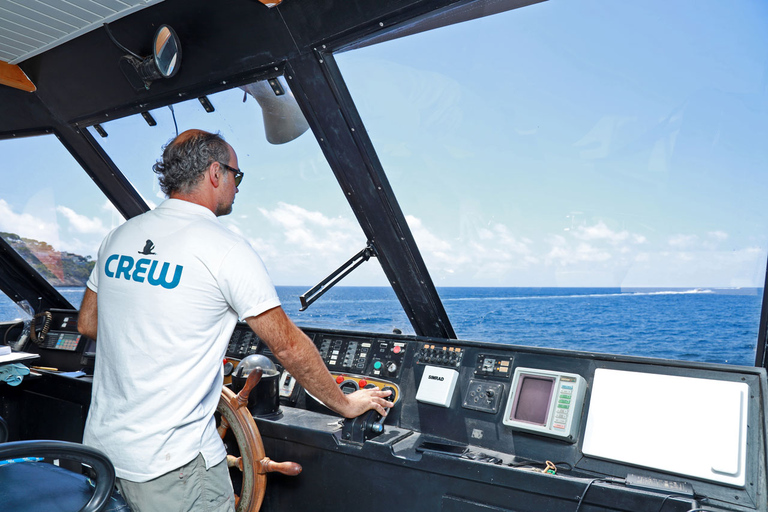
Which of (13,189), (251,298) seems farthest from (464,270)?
(13,189)

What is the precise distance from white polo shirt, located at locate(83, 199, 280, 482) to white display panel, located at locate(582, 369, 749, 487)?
3.60 ft

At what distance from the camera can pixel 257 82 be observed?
2.20m

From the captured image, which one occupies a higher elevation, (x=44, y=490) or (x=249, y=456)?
(x=249, y=456)

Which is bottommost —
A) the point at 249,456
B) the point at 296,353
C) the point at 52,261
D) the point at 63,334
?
the point at 249,456

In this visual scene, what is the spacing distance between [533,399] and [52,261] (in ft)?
11.2

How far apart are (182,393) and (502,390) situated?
110 cm

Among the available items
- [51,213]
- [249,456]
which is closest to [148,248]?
[249,456]

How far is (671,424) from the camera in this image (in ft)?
5.06

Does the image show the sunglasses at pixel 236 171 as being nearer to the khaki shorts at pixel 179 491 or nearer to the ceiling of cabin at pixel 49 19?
the khaki shorts at pixel 179 491

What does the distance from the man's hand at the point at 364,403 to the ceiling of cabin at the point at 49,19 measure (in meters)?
1.69

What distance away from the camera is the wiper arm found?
7.93ft

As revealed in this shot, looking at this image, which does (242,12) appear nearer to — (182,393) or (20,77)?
(182,393)

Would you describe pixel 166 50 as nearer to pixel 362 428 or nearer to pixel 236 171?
pixel 236 171

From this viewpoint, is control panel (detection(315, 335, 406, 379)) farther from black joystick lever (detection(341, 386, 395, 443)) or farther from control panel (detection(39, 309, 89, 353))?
control panel (detection(39, 309, 89, 353))
